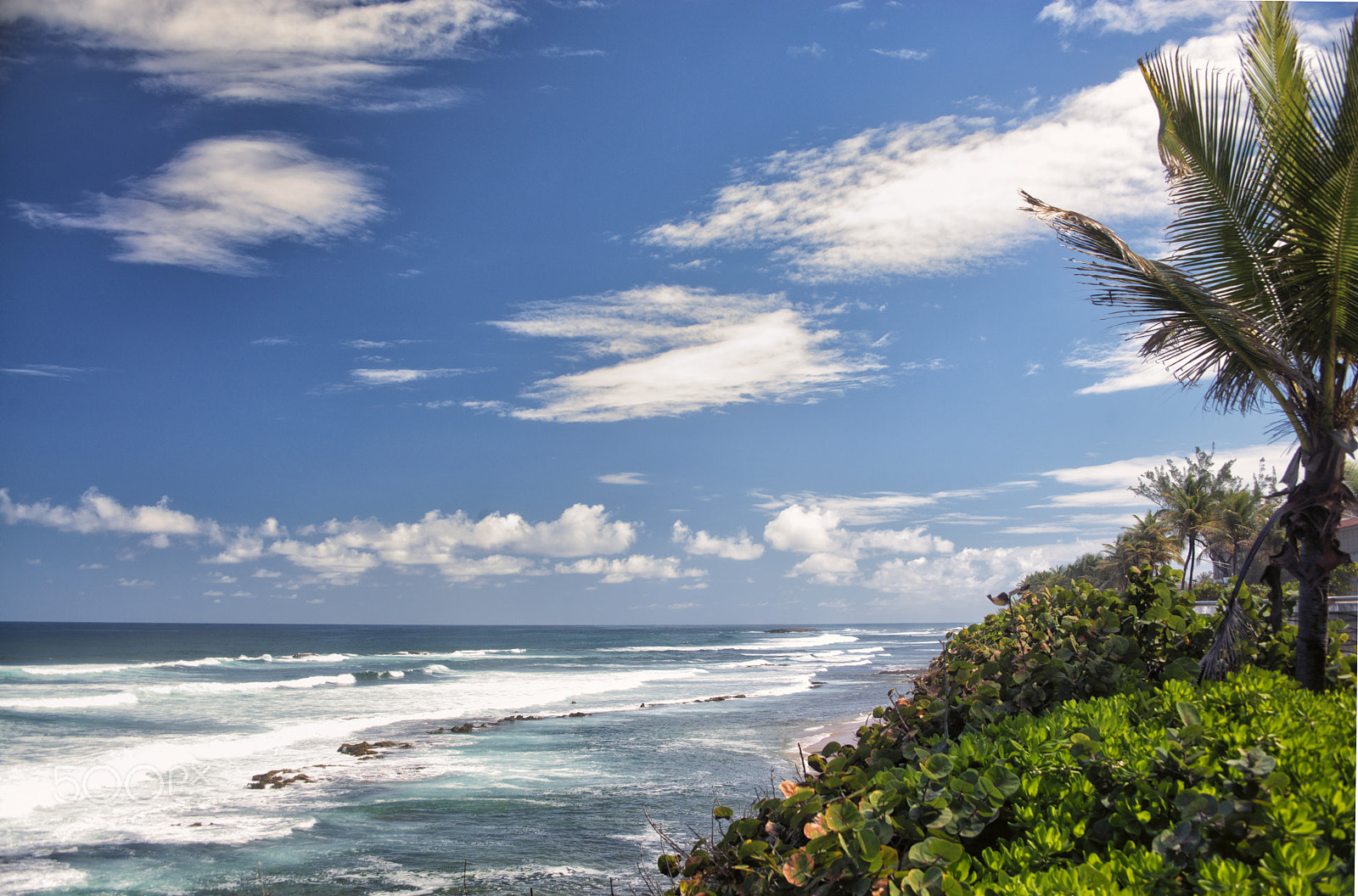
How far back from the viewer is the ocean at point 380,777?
1029 cm

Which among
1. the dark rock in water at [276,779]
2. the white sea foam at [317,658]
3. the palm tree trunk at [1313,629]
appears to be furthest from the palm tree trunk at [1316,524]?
the white sea foam at [317,658]

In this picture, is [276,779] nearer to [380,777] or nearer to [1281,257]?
[380,777]

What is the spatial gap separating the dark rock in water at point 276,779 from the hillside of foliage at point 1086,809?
14984mm

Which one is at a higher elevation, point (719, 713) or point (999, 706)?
point (999, 706)

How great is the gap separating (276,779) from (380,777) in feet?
6.52

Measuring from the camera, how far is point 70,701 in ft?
93.0

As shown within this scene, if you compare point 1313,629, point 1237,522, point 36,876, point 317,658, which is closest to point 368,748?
point 36,876

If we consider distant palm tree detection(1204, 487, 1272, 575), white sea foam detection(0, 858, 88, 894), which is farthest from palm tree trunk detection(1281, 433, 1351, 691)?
distant palm tree detection(1204, 487, 1272, 575)

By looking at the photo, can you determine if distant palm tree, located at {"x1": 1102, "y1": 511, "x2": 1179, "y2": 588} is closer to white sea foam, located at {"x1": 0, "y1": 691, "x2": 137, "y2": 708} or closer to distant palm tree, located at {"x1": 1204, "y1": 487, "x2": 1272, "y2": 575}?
distant palm tree, located at {"x1": 1204, "y1": 487, "x2": 1272, "y2": 575}

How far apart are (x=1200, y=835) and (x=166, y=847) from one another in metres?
14.0

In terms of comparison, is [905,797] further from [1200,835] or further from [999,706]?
[999,706]

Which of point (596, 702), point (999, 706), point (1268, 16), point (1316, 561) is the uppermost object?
point (1268, 16)

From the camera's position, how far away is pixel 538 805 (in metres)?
13.2

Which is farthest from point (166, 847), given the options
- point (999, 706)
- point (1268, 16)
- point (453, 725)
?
point (1268, 16)
